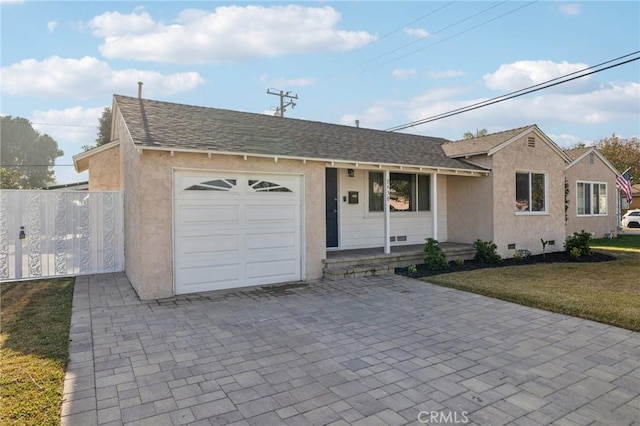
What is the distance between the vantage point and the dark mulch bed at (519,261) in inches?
374

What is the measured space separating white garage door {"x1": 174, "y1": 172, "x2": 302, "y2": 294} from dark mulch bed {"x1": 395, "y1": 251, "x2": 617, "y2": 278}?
3138 millimetres

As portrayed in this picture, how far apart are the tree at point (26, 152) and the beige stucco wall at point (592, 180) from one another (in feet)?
179

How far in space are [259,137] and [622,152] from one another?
42869 mm

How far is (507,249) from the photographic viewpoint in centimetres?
1169

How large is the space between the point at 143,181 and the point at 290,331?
3.88m

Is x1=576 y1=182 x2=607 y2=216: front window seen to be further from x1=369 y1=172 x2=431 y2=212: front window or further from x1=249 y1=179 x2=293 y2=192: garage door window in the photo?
x1=249 y1=179 x2=293 y2=192: garage door window

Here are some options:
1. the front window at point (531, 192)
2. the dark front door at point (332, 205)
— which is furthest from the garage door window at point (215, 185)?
the front window at point (531, 192)

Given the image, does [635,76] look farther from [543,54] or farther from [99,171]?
[99,171]

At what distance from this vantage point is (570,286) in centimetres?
786

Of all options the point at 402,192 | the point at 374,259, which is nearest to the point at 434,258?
the point at 374,259

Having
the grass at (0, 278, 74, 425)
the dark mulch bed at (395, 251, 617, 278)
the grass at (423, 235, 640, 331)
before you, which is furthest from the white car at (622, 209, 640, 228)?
the grass at (0, 278, 74, 425)

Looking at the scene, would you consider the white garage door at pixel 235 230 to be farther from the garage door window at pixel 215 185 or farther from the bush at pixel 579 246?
the bush at pixel 579 246

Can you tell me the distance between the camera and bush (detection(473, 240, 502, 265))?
10.9 metres

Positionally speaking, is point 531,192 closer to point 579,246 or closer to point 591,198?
point 579,246
